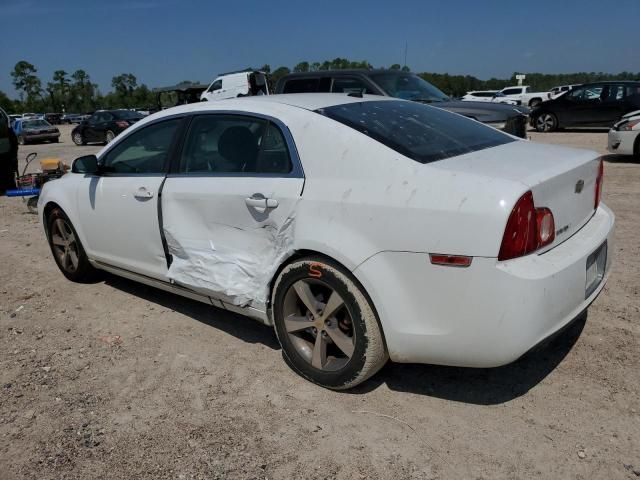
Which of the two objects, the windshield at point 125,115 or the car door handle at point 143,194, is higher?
the windshield at point 125,115

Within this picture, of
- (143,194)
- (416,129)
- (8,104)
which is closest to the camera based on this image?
(416,129)

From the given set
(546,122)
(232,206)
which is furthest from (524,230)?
(546,122)

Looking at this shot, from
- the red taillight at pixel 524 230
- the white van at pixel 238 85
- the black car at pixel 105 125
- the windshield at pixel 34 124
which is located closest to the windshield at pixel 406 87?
the red taillight at pixel 524 230

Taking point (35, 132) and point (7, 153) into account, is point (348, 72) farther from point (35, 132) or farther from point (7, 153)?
point (35, 132)

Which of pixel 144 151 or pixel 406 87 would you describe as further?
pixel 406 87

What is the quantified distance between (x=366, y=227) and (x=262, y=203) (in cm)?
71

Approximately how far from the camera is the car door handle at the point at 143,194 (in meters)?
3.79

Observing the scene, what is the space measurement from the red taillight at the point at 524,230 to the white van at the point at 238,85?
693 inches

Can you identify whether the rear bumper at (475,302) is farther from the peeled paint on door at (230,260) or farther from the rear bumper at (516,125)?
the rear bumper at (516,125)

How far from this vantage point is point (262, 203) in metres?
3.08

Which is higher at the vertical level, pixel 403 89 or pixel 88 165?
pixel 403 89

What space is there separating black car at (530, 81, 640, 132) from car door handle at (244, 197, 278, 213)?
15.6 meters

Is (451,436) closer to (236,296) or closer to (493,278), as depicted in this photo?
(493,278)

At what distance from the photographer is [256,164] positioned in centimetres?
326
